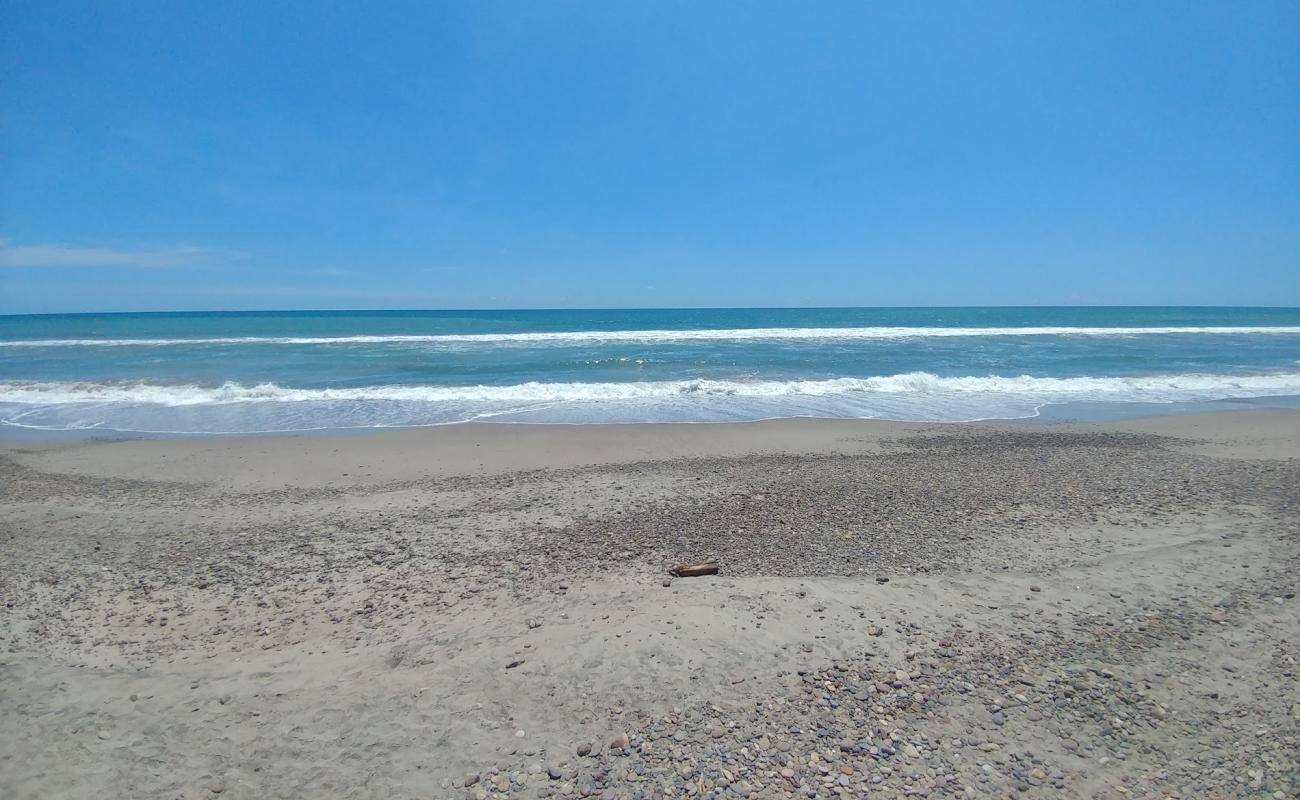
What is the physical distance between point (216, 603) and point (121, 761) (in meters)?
1.87

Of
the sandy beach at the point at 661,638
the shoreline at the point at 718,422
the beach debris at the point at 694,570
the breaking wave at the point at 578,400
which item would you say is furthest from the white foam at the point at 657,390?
the beach debris at the point at 694,570

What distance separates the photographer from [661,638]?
414cm

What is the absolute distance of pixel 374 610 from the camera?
15.9ft

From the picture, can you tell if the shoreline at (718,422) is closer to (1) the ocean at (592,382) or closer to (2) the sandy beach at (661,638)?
(1) the ocean at (592,382)

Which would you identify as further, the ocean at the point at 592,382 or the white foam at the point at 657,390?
the white foam at the point at 657,390

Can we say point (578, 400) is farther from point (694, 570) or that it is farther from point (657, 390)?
point (694, 570)

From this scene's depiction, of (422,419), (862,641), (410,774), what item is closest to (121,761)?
(410,774)

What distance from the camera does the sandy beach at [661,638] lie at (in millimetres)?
3154

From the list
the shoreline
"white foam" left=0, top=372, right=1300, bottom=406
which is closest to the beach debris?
the shoreline

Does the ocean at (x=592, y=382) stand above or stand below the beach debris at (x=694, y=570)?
above

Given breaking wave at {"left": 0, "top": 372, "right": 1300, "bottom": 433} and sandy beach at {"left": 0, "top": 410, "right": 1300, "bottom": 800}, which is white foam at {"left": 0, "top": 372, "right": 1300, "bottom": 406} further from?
sandy beach at {"left": 0, "top": 410, "right": 1300, "bottom": 800}

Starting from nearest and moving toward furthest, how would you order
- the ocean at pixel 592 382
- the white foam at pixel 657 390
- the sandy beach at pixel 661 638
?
the sandy beach at pixel 661 638 → the ocean at pixel 592 382 → the white foam at pixel 657 390

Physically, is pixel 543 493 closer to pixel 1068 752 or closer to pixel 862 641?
pixel 862 641

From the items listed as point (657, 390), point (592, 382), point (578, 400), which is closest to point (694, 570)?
point (578, 400)
